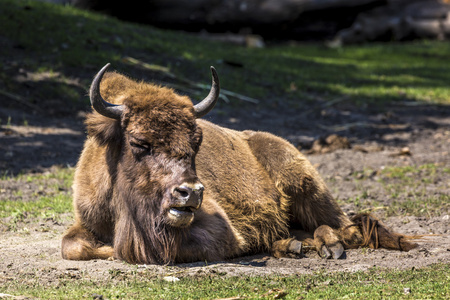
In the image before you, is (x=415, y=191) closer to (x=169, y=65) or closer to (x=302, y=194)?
(x=302, y=194)

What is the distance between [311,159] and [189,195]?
5878 mm

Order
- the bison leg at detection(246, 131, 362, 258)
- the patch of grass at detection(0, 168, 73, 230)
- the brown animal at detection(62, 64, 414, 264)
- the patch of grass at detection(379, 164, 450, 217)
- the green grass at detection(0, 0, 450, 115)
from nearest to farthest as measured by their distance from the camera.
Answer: the brown animal at detection(62, 64, 414, 264)
the bison leg at detection(246, 131, 362, 258)
the patch of grass at detection(0, 168, 73, 230)
the patch of grass at detection(379, 164, 450, 217)
the green grass at detection(0, 0, 450, 115)

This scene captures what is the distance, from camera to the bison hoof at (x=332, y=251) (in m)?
6.17

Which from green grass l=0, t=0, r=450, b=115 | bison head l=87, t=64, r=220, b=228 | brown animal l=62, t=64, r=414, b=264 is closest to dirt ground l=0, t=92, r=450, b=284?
brown animal l=62, t=64, r=414, b=264

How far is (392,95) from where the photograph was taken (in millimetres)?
15578

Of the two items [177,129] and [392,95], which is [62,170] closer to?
[177,129]

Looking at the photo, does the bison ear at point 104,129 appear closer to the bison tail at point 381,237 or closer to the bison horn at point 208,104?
the bison horn at point 208,104

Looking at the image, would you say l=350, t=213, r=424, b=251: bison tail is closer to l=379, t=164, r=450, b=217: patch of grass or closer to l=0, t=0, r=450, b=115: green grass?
l=379, t=164, r=450, b=217: patch of grass

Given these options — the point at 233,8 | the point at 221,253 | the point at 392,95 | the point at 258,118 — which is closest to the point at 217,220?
the point at 221,253

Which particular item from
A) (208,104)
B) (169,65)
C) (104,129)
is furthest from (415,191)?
(169,65)

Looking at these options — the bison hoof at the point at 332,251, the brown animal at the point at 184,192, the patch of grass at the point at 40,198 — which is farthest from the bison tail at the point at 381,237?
the patch of grass at the point at 40,198

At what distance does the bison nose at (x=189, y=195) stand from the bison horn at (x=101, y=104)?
0.96 m

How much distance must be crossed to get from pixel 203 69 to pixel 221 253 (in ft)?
31.4

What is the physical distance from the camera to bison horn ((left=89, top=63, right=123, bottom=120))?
5.24 m
